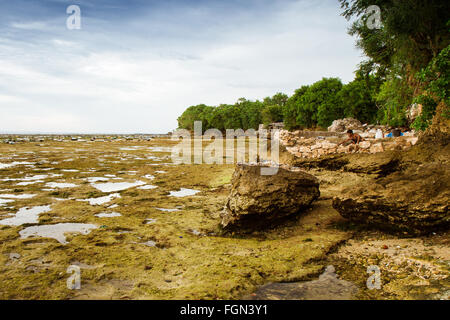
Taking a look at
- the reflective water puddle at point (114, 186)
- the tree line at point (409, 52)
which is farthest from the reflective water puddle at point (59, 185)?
the tree line at point (409, 52)

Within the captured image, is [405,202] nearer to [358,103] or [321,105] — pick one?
[358,103]

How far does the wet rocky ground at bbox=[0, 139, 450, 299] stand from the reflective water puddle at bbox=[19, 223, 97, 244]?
23mm

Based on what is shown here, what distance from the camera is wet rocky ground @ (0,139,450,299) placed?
3584 millimetres

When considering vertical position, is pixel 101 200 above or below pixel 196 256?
above

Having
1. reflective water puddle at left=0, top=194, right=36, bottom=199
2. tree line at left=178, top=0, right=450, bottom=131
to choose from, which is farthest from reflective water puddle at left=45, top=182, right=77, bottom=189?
tree line at left=178, top=0, right=450, bottom=131

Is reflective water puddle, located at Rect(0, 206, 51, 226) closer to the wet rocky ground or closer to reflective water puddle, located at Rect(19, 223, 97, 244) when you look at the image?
the wet rocky ground

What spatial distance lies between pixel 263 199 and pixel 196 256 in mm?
2169

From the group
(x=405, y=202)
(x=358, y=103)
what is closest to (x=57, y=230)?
(x=405, y=202)

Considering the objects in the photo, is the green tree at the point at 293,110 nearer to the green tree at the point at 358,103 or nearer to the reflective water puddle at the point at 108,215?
the green tree at the point at 358,103

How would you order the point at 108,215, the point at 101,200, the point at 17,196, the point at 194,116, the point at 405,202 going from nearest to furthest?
the point at 405,202 → the point at 108,215 → the point at 101,200 → the point at 17,196 → the point at 194,116

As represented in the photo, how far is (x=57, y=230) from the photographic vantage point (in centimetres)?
605

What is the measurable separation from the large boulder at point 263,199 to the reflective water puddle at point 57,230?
3.41 meters

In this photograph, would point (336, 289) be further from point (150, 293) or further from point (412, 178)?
point (412, 178)

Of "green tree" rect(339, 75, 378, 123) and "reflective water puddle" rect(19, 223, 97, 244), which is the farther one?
"green tree" rect(339, 75, 378, 123)
